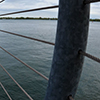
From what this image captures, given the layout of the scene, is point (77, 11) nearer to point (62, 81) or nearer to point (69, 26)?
point (69, 26)

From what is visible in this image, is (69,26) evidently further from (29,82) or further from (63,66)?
(29,82)

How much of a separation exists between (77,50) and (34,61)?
1435 centimetres

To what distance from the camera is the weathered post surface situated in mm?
565

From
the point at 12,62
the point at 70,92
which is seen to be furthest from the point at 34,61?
the point at 70,92

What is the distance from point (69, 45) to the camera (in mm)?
593

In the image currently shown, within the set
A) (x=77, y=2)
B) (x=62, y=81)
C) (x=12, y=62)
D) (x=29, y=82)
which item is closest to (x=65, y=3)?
(x=77, y=2)

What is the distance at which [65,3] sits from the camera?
0.57 metres

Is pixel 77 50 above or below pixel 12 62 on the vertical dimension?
above

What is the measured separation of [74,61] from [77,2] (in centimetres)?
27

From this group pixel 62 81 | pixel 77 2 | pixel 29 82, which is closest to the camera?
pixel 77 2

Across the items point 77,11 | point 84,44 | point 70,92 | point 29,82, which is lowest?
point 29,82

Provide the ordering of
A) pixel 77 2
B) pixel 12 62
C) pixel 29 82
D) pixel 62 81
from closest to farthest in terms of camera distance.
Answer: pixel 77 2 → pixel 62 81 → pixel 29 82 → pixel 12 62

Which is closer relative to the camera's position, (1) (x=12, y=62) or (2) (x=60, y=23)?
(2) (x=60, y=23)

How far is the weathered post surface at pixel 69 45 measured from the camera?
57 cm
